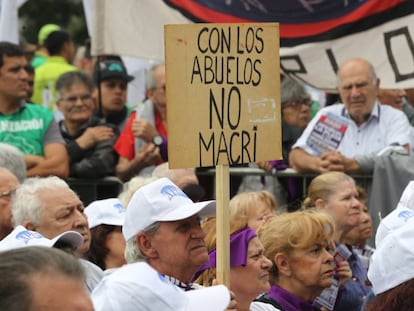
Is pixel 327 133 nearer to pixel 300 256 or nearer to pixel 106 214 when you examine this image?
pixel 300 256

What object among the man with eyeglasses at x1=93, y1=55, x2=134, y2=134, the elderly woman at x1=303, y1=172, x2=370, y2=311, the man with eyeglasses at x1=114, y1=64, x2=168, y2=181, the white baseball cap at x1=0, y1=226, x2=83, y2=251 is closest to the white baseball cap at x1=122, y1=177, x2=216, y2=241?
the white baseball cap at x1=0, y1=226, x2=83, y2=251

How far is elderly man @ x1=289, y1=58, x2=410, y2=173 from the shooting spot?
9.18 metres

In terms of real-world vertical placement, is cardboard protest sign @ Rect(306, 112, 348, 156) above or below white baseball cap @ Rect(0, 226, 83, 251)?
above

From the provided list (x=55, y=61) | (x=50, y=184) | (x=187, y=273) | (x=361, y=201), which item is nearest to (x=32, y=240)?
(x=187, y=273)

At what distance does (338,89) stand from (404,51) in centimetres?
60

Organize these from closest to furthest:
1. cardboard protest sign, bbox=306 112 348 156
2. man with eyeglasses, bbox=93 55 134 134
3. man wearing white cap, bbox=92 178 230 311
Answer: man wearing white cap, bbox=92 178 230 311 < cardboard protest sign, bbox=306 112 348 156 < man with eyeglasses, bbox=93 55 134 134

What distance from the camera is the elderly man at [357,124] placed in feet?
30.1

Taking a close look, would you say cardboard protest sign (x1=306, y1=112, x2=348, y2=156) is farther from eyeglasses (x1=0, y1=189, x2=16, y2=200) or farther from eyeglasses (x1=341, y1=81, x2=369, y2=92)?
eyeglasses (x1=0, y1=189, x2=16, y2=200)

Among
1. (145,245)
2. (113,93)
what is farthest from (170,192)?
(113,93)

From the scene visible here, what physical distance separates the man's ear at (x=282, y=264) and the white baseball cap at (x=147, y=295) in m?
2.47

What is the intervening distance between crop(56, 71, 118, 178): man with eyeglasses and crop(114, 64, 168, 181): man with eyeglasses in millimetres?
116

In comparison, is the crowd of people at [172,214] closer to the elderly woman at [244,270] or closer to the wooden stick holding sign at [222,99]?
the elderly woman at [244,270]

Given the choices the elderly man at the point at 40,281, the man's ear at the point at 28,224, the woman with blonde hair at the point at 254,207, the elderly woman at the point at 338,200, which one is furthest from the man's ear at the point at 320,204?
the elderly man at the point at 40,281

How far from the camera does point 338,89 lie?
9.59 m
